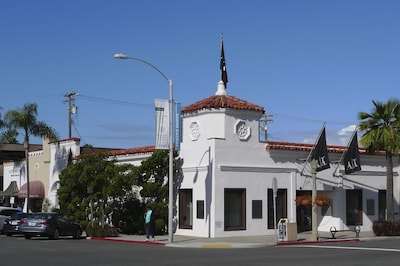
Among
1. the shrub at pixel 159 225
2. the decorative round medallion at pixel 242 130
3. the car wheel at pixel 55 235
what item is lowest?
the car wheel at pixel 55 235

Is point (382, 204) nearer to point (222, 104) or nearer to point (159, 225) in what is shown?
point (222, 104)

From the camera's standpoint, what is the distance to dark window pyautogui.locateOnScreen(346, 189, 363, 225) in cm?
3709

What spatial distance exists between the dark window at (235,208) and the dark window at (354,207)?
26.4 feet

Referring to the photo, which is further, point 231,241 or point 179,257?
point 231,241

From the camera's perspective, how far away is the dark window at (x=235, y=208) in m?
31.8

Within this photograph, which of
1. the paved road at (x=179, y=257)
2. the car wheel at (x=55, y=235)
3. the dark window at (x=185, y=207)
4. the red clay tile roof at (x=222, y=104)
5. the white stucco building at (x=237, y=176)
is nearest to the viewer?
the paved road at (x=179, y=257)

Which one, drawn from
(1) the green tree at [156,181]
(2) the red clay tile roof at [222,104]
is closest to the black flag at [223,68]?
(2) the red clay tile roof at [222,104]

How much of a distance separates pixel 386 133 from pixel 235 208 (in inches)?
364

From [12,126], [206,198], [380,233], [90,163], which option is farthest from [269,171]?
[12,126]

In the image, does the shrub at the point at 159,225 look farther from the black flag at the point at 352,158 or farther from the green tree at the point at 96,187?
the black flag at the point at 352,158

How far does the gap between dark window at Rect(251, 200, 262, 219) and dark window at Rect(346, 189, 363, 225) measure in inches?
273

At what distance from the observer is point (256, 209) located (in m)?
32.8

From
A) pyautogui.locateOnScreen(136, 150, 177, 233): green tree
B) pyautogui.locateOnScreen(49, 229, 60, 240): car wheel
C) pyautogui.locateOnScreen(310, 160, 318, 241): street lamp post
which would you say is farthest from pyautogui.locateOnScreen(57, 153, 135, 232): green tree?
pyautogui.locateOnScreen(310, 160, 318, 241): street lamp post

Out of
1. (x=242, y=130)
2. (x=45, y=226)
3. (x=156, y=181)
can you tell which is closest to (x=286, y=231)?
A: (x=242, y=130)
